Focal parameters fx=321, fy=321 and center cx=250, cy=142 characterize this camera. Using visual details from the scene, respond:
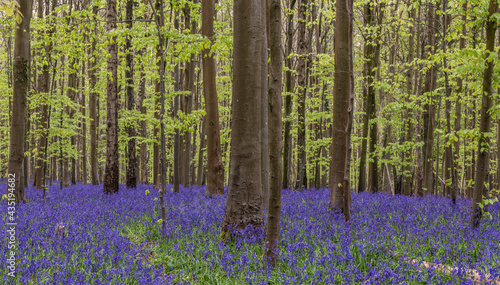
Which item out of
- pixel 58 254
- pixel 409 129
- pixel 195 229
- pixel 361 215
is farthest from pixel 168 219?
pixel 409 129

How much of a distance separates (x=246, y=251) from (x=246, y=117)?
226 centimetres

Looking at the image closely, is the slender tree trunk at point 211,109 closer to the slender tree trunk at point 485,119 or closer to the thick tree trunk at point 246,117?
the thick tree trunk at point 246,117

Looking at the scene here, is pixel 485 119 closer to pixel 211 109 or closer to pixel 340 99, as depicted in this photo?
pixel 340 99

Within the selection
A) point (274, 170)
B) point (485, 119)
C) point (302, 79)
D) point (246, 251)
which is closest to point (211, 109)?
point (302, 79)

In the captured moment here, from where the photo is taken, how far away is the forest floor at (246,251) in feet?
13.5

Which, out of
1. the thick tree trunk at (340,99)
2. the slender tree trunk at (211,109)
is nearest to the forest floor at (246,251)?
the thick tree trunk at (340,99)

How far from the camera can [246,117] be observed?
18.7 ft

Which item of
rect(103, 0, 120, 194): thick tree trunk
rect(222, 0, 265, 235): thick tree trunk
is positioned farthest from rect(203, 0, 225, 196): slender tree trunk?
rect(222, 0, 265, 235): thick tree trunk

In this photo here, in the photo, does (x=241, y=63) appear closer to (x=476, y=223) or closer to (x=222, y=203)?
(x=222, y=203)

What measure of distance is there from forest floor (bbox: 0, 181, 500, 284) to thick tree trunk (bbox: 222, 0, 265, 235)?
0.49 meters

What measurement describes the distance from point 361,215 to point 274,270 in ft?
13.6

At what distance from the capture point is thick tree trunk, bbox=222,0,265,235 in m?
5.65

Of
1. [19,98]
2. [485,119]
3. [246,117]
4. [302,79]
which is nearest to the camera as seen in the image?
[246,117]

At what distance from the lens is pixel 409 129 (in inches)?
694
